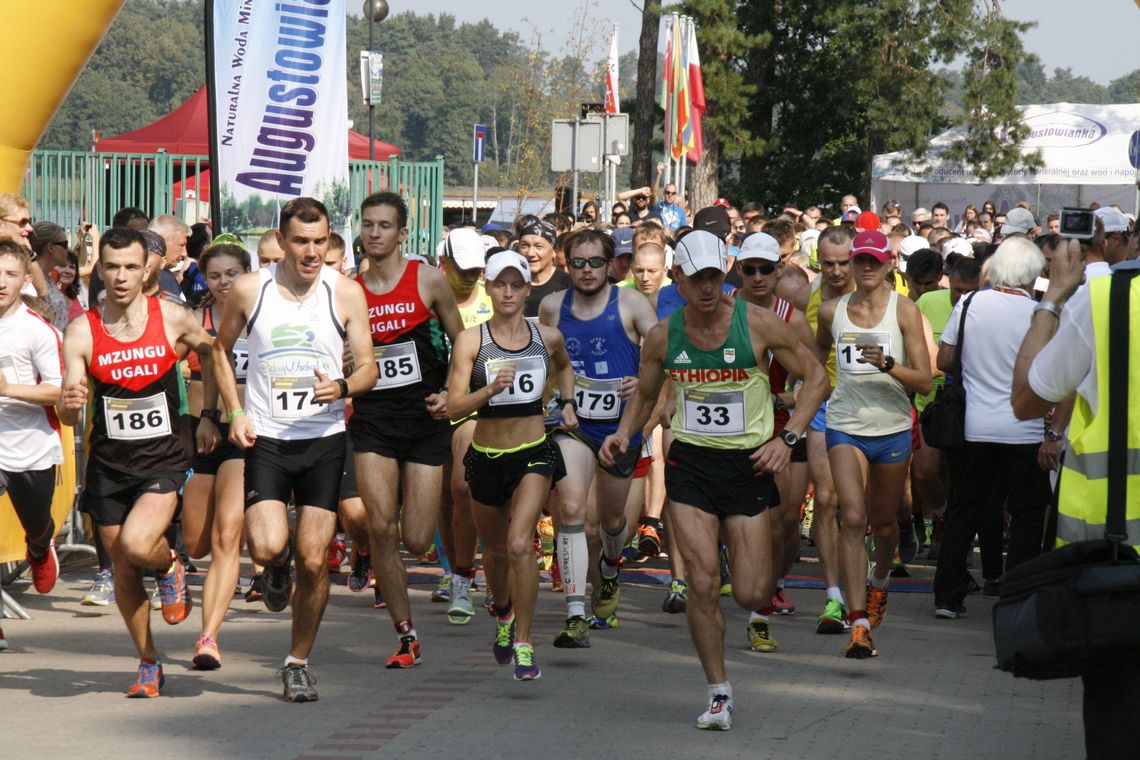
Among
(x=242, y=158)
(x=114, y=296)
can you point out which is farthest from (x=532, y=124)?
(x=114, y=296)

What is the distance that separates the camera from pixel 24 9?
9297 millimetres

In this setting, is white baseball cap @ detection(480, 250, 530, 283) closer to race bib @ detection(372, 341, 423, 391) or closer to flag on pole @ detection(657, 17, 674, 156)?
race bib @ detection(372, 341, 423, 391)

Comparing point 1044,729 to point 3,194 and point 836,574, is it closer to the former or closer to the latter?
point 836,574

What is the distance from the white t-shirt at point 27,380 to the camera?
790cm

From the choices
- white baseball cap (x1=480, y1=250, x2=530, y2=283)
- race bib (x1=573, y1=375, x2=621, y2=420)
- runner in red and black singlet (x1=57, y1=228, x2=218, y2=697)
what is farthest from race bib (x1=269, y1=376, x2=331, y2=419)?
race bib (x1=573, y1=375, x2=621, y2=420)

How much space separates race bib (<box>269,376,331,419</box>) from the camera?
22.7ft

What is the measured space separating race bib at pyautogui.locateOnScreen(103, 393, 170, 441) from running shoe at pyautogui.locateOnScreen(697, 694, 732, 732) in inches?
103

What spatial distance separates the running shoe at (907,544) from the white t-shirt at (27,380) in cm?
572

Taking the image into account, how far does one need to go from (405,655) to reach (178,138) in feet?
57.5

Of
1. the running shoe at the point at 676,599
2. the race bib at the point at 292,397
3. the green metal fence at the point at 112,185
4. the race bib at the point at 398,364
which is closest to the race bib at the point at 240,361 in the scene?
the race bib at the point at 398,364

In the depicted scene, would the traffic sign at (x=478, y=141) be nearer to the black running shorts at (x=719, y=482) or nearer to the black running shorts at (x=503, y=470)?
the black running shorts at (x=503, y=470)

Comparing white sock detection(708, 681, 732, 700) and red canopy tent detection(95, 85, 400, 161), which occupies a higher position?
red canopy tent detection(95, 85, 400, 161)

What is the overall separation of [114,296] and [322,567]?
4.90 ft

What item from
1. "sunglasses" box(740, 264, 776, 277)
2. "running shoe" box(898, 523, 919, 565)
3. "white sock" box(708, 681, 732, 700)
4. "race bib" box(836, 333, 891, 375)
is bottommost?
"running shoe" box(898, 523, 919, 565)
